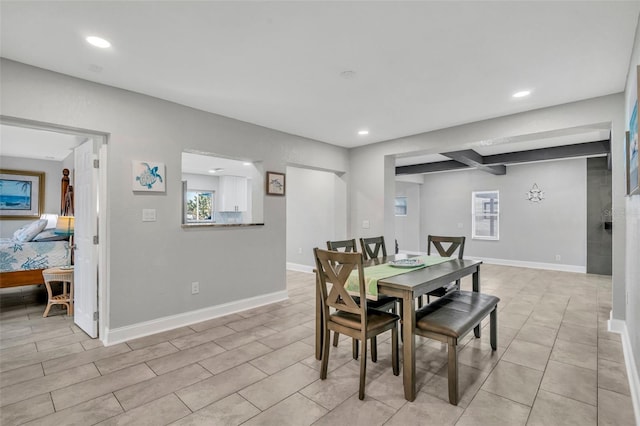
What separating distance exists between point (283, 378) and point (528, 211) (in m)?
7.16

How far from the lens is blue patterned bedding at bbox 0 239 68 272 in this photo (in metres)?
4.01

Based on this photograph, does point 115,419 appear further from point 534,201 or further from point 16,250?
point 534,201

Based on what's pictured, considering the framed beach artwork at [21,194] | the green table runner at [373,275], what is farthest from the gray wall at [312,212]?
the framed beach artwork at [21,194]

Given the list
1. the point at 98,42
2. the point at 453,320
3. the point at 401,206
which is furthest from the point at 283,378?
the point at 401,206

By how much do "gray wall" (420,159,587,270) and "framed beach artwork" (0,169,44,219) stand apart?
9.38m

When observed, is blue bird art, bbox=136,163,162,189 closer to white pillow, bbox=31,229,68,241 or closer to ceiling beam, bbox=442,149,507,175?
white pillow, bbox=31,229,68,241

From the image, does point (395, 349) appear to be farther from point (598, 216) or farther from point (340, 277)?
point (598, 216)

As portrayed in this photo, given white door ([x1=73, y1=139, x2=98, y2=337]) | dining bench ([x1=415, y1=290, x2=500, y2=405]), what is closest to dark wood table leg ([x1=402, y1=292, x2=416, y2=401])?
dining bench ([x1=415, y1=290, x2=500, y2=405])

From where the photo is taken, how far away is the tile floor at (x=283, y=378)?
1.94 meters

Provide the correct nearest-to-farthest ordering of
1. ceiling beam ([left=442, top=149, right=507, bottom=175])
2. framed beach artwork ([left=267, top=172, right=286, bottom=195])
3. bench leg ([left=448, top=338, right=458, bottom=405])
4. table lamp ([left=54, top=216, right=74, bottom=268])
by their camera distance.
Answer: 1. bench leg ([left=448, top=338, right=458, bottom=405])
2. framed beach artwork ([left=267, top=172, right=286, bottom=195])
3. table lamp ([left=54, top=216, right=74, bottom=268])
4. ceiling beam ([left=442, top=149, right=507, bottom=175])

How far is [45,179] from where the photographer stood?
6.61m

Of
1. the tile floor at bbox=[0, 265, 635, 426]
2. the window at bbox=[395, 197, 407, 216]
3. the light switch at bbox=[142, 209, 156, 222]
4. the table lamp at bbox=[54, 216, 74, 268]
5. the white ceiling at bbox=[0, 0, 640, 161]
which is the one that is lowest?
the tile floor at bbox=[0, 265, 635, 426]

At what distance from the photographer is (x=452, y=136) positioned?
14.1ft

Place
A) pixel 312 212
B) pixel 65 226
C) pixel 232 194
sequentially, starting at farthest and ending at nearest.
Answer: pixel 232 194 → pixel 312 212 → pixel 65 226
